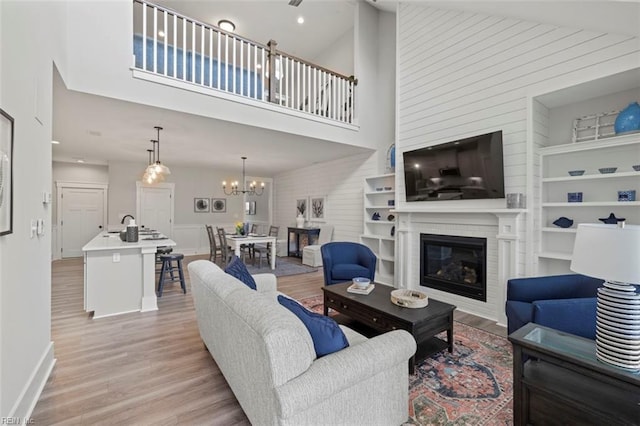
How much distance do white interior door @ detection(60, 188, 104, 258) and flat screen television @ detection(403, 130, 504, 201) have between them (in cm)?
830

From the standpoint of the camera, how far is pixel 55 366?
98.6 inches

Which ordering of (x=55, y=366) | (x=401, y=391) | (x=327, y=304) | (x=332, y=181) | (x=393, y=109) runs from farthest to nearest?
(x=332, y=181) < (x=393, y=109) < (x=327, y=304) < (x=55, y=366) < (x=401, y=391)

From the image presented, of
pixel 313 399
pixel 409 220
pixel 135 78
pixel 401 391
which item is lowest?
pixel 401 391

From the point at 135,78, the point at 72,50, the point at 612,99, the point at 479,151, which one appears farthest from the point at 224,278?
the point at 612,99

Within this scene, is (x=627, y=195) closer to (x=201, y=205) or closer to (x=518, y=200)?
(x=518, y=200)

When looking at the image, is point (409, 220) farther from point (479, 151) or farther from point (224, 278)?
point (224, 278)

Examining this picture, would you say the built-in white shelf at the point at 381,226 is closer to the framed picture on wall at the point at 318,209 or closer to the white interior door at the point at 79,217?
the framed picture on wall at the point at 318,209

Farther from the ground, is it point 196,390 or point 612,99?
point 612,99

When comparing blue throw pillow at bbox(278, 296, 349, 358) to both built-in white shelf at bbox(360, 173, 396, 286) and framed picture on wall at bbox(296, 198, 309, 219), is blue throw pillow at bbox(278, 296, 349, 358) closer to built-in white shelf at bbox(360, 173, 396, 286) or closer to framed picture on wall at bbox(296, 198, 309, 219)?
built-in white shelf at bbox(360, 173, 396, 286)

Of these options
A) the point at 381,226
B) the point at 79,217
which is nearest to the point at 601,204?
the point at 381,226

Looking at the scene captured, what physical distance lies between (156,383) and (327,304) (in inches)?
70.8

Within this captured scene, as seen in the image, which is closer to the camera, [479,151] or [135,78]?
[135,78]

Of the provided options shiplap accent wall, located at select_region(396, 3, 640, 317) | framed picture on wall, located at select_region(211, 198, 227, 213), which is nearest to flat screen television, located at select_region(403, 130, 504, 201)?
shiplap accent wall, located at select_region(396, 3, 640, 317)

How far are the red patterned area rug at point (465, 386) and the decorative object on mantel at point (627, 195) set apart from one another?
1845mm
